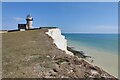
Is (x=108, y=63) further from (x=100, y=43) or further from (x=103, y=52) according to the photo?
(x=100, y=43)

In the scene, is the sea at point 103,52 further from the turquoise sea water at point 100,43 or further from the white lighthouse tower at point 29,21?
the white lighthouse tower at point 29,21

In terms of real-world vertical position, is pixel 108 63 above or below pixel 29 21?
below

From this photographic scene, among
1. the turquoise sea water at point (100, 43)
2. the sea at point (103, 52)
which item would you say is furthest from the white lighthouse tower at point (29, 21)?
the turquoise sea water at point (100, 43)

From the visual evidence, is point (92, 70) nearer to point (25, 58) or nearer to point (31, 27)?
point (25, 58)

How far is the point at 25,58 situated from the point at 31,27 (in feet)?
127

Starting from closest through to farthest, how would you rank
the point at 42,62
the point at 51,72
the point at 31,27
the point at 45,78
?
the point at 45,78 < the point at 51,72 < the point at 42,62 < the point at 31,27

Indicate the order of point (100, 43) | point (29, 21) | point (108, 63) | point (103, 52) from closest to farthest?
1. point (108, 63)
2. point (103, 52)
3. point (29, 21)
4. point (100, 43)

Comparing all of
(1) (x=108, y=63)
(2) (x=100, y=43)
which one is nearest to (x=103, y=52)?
(1) (x=108, y=63)

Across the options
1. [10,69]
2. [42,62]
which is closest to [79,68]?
[42,62]

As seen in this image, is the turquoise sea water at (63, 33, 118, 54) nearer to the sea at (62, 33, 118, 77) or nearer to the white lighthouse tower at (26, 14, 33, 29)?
the sea at (62, 33, 118, 77)

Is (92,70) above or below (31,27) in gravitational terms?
below

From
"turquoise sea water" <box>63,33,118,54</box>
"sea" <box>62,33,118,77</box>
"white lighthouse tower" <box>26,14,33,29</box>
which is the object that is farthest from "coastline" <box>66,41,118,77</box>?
"white lighthouse tower" <box>26,14,33,29</box>

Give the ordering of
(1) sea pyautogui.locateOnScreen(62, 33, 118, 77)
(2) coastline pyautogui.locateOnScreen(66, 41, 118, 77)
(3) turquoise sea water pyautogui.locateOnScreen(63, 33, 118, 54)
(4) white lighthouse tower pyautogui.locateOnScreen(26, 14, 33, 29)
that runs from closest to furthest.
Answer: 1. (2) coastline pyautogui.locateOnScreen(66, 41, 118, 77)
2. (1) sea pyautogui.locateOnScreen(62, 33, 118, 77)
3. (3) turquoise sea water pyautogui.locateOnScreen(63, 33, 118, 54)
4. (4) white lighthouse tower pyautogui.locateOnScreen(26, 14, 33, 29)

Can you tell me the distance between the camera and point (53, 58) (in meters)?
10.6
